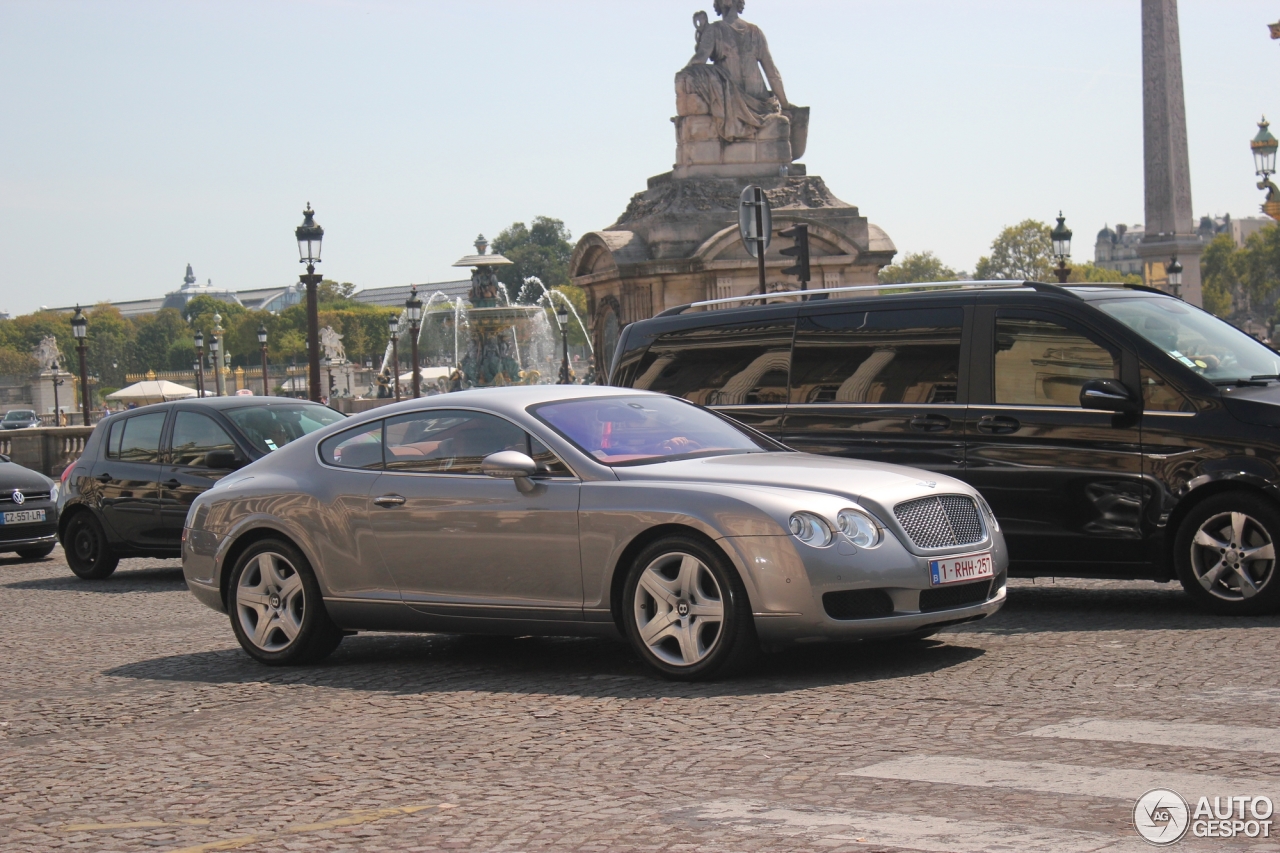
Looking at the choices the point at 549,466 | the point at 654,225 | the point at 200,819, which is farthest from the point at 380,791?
the point at 654,225

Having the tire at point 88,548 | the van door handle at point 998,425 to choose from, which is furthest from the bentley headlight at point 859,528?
the tire at point 88,548

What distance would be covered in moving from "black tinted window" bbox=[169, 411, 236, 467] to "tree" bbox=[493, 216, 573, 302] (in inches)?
6313

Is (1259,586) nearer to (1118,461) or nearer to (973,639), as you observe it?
(1118,461)

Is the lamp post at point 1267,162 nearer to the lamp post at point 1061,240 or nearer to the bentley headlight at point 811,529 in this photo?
the lamp post at point 1061,240

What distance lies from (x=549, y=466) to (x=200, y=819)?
2.90 m

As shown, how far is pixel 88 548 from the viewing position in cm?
1554

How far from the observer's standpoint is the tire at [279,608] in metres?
8.66

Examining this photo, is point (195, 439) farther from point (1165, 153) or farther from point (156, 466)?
point (1165, 153)

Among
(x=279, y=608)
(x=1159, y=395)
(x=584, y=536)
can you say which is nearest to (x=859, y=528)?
(x=584, y=536)

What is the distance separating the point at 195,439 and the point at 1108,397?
8540mm

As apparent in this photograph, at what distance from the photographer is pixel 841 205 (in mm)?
38438

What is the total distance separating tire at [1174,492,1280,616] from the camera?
348 inches

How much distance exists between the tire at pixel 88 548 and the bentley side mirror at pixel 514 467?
28.2ft

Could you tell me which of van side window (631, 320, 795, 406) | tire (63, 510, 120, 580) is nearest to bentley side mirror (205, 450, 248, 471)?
tire (63, 510, 120, 580)
